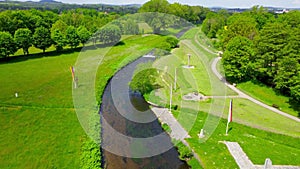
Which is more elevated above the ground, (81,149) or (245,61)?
(245,61)

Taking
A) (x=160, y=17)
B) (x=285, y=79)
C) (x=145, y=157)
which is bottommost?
(x=145, y=157)

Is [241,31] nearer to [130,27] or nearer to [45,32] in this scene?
[130,27]

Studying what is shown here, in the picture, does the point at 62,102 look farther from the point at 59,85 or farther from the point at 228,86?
the point at 228,86

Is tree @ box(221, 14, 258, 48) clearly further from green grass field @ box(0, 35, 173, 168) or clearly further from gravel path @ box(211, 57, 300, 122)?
green grass field @ box(0, 35, 173, 168)

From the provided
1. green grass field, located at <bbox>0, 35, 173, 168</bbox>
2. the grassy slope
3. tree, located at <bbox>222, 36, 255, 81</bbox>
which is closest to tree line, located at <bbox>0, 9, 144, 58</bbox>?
green grass field, located at <bbox>0, 35, 173, 168</bbox>

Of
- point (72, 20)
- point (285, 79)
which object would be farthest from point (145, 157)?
point (72, 20)
